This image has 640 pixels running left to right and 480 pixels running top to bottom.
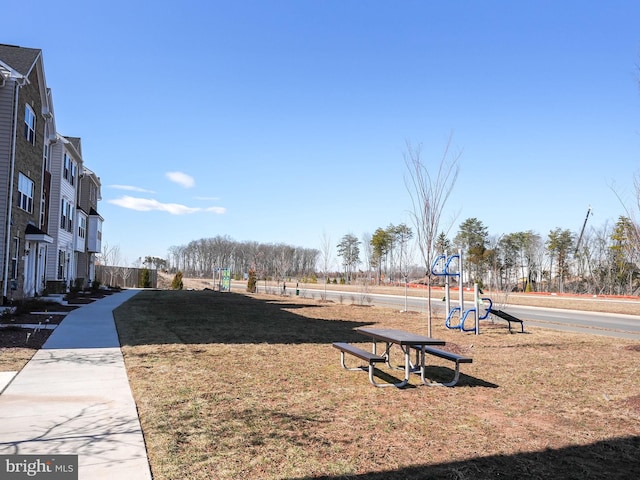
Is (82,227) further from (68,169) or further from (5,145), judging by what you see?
(5,145)

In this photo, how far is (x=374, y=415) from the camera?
18.6ft

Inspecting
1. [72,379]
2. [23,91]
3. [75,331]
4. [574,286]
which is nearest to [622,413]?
[72,379]

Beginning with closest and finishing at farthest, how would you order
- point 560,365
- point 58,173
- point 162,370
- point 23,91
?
point 162,370 → point 560,365 → point 23,91 → point 58,173

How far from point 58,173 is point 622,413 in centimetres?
2758

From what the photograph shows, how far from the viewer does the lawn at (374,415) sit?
4180mm

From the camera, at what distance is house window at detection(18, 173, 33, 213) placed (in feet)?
59.7

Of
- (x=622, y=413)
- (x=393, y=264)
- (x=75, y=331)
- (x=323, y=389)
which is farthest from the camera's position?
(x=393, y=264)

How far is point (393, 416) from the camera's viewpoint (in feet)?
18.5

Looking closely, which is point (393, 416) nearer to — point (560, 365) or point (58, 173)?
point (560, 365)

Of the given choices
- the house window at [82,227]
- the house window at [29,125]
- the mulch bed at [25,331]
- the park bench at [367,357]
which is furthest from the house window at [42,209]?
the park bench at [367,357]

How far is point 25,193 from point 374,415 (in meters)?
18.9

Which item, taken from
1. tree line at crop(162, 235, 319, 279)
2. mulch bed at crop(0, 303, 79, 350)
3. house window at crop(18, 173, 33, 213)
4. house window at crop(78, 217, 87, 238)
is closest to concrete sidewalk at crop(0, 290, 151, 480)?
mulch bed at crop(0, 303, 79, 350)

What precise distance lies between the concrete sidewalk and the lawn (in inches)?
8.6

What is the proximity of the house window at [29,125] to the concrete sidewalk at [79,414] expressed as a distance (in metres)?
13.3
